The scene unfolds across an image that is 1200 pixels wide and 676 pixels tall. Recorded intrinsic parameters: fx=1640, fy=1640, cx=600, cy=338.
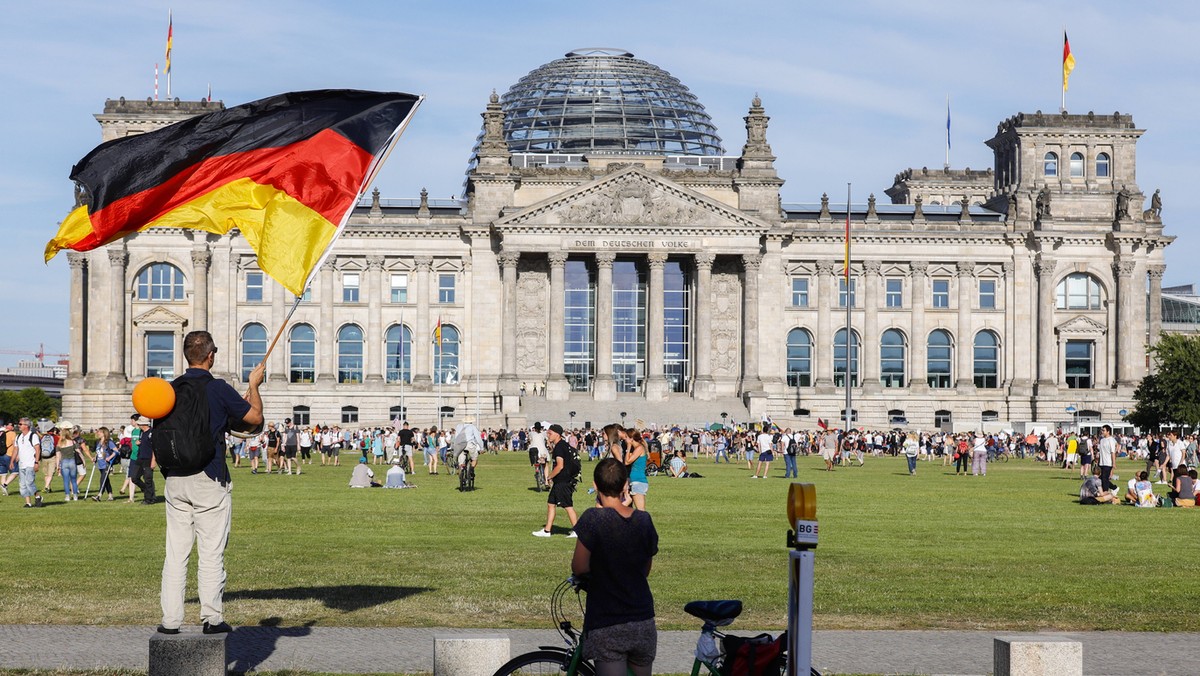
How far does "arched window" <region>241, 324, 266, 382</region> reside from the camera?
104 metres

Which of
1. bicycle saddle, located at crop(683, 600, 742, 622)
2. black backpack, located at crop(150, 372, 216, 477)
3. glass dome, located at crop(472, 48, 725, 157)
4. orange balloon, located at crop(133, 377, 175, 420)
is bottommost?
bicycle saddle, located at crop(683, 600, 742, 622)

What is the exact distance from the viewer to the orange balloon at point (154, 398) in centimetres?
1406

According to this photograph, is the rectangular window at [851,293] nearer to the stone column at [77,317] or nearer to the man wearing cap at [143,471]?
the stone column at [77,317]

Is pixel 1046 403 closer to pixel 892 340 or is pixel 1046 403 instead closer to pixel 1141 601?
pixel 892 340

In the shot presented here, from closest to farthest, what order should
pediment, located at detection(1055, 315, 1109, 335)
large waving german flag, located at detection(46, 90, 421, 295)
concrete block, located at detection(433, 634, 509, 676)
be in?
concrete block, located at detection(433, 634, 509, 676)
large waving german flag, located at detection(46, 90, 421, 295)
pediment, located at detection(1055, 315, 1109, 335)

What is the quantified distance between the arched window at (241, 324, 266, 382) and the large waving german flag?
8787 centimetres

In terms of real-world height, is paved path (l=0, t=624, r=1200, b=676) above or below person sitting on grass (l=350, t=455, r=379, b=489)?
above

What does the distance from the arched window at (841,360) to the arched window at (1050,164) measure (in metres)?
17.5

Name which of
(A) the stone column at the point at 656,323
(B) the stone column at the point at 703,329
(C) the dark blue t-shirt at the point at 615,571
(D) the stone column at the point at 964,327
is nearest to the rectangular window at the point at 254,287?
(A) the stone column at the point at 656,323

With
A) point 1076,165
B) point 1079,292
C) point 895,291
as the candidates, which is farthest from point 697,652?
point 1076,165

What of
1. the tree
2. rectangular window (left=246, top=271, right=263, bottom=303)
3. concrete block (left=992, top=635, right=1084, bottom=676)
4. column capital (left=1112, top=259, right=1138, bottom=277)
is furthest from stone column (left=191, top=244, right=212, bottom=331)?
concrete block (left=992, top=635, right=1084, bottom=676)

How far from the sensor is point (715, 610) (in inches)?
437

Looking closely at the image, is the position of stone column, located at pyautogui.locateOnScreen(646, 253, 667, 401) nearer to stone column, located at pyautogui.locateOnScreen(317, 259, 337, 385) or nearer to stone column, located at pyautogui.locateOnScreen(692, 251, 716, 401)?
stone column, located at pyautogui.locateOnScreen(692, 251, 716, 401)

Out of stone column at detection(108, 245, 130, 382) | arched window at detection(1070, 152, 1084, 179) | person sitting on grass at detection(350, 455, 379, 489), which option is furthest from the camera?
arched window at detection(1070, 152, 1084, 179)
